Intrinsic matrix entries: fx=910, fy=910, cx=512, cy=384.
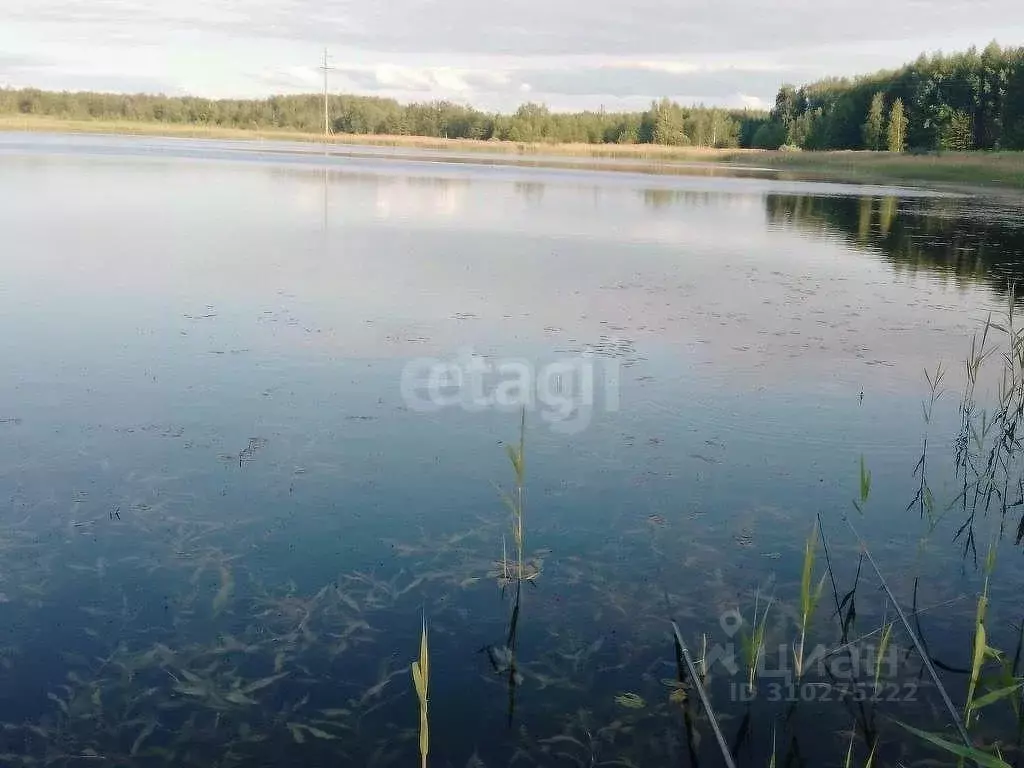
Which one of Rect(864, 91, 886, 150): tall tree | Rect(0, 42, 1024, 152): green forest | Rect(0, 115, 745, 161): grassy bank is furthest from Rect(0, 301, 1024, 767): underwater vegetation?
Rect(864, 91, 886, 150): tall tree

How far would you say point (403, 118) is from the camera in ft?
347

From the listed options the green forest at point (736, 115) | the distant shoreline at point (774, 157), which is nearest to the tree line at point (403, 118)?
the green forest at point (736, 115)

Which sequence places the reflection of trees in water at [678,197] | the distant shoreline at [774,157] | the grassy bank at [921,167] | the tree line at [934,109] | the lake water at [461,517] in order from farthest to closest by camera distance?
the tree line at [934,109] < the distant shoreline at [774,157] < the grassy bank at [921,167] < the reflection of trees in water at [678,197] < the lake water at [461,517]

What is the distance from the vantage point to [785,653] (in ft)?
11.5

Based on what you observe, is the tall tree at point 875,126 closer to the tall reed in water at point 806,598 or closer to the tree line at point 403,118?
the tree line at point 403,118

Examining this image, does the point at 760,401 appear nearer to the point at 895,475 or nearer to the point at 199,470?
the point at 895,475

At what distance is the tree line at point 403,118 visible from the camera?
96.6m

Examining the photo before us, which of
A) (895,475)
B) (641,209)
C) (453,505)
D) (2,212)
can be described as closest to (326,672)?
(453,505)

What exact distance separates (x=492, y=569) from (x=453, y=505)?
676mm

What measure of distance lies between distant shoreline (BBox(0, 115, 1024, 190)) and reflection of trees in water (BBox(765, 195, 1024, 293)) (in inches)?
540

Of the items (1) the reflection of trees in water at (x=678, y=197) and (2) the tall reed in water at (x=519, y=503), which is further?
(1) the reflection of trees in water at (x=678, y=197)

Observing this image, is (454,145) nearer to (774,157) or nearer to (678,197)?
(774,157)

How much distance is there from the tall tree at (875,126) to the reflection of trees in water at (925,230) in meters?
45.4

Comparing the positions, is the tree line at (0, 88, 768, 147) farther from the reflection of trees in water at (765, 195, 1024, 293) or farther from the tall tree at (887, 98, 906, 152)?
the reflection of trees in water at (765, 195, 1024, 293)
